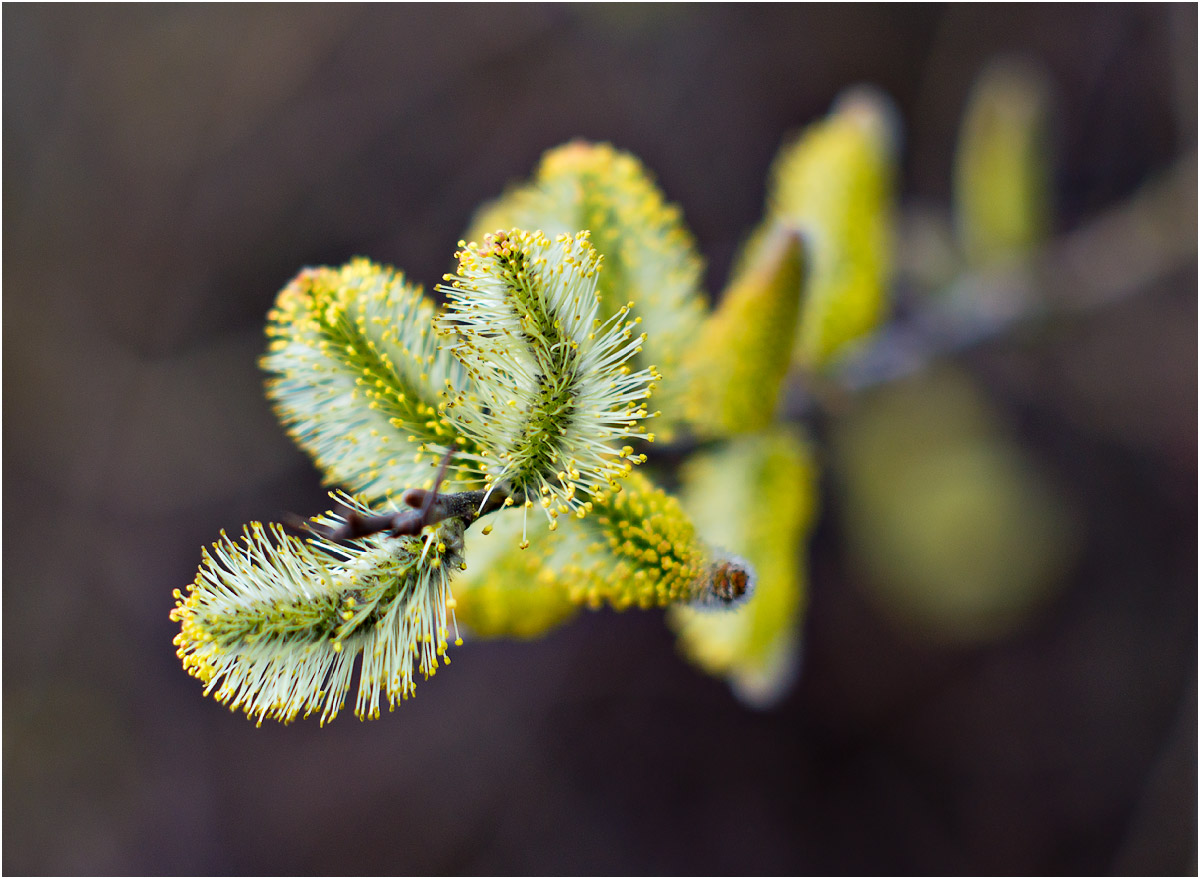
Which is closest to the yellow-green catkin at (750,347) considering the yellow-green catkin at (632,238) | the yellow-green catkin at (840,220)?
the yellow-green catkin at (632,238)

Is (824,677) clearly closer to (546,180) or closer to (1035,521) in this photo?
(1035,521)

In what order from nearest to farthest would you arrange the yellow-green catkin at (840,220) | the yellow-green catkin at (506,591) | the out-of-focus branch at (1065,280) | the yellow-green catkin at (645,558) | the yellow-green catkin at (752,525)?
the yellow-green catkin at (645,558), the yellow-green catkin at (506,591), the yellow-green catkin at (752,525), the yellow-green catkin at (840,220), the out-of-focus branch at (1065,280)

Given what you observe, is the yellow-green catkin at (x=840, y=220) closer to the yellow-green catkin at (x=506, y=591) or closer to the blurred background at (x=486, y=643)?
the yellow-green catkin at (x=506, y=591)

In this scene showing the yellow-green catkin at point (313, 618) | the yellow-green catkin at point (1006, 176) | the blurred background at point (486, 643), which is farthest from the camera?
the blurred background at point (486, 643)

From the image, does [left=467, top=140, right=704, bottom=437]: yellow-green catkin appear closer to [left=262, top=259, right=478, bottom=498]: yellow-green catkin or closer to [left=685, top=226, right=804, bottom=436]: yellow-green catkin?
[left=685, top=226, right=804, bottom=436]: yellow-green catkin

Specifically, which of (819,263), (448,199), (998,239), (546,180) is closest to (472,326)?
(546,180)

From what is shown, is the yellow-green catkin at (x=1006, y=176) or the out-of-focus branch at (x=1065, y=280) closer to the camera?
the yellow-green catkin at (x=1006, y=176)

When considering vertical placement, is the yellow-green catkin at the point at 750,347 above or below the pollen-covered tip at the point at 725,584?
above

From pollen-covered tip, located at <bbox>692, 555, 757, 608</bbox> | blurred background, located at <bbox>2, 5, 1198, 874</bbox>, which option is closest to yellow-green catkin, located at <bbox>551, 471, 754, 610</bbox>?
pollen-covered tip, located at <bbox>692, 555, 757, 608</bbox>
